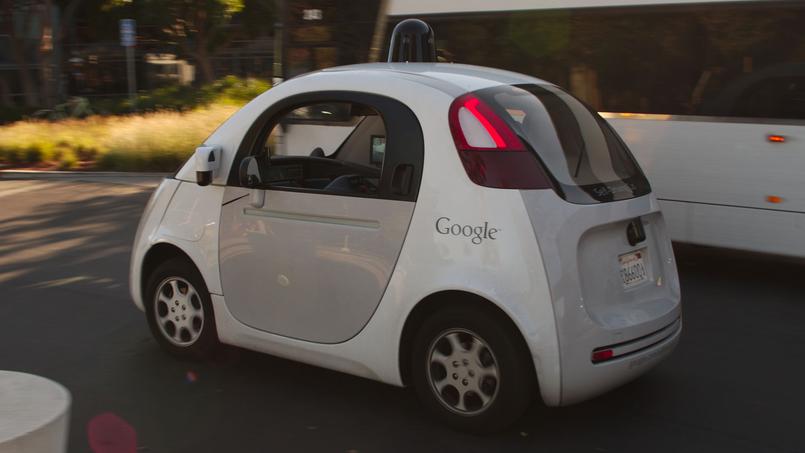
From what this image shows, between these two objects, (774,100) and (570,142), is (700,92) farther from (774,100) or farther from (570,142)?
(570,142)

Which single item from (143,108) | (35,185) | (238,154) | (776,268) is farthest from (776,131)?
(143,108)

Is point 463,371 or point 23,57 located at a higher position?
point 463,371

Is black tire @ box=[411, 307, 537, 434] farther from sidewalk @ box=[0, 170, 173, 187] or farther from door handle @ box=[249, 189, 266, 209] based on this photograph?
sidewalk @ box=[0, 170, 173, 187]

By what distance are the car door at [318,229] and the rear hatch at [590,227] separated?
1.78 feet

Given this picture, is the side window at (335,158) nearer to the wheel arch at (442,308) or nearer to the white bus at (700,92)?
the wheel arch at (442,308)

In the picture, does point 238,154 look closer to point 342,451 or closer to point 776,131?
point 342,451

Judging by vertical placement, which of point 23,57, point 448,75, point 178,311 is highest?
point 448,75

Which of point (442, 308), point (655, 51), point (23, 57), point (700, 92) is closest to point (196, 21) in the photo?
point (23, 57)

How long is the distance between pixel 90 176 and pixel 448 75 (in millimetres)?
12703

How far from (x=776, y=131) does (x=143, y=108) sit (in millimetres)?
26658

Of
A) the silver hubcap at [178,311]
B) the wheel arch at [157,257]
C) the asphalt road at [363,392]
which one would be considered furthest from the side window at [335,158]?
the asphalt road at [363,392]

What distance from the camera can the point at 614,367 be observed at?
13.6 ft

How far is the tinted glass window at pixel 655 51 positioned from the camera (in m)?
7.23

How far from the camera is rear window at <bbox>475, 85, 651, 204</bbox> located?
13.7 ft
